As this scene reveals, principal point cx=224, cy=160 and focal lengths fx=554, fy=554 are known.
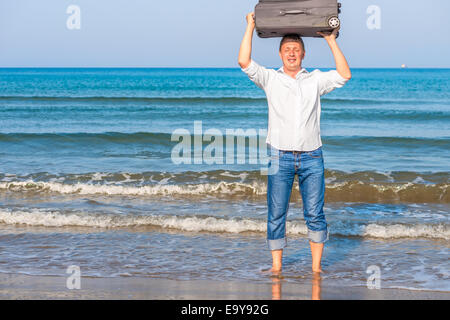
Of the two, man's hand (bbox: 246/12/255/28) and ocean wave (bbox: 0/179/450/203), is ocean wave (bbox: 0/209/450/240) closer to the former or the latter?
ocean wave (bbox: 0/179/450/203)

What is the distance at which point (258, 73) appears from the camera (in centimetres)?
460

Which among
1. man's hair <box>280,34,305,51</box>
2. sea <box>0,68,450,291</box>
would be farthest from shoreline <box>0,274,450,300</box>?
man's hair <box>280,34,305,51</box>

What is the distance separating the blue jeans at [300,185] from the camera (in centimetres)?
467

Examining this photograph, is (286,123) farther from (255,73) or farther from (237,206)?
(237,206)

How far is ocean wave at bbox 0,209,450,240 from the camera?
280 inches

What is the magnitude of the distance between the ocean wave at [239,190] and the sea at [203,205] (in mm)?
23

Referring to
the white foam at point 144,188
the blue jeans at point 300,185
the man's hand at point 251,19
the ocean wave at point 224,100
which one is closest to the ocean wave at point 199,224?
the white foam at point 144,188

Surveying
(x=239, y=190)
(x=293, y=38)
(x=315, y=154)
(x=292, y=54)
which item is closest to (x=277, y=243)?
(x=315, y=154)

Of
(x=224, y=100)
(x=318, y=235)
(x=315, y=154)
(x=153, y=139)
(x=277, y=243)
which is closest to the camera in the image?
(x=315, y=154)

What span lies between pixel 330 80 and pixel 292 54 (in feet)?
1.25

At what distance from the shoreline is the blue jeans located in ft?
1.63

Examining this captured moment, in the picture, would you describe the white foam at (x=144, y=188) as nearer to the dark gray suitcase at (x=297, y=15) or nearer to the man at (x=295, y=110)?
the man at (x=295, y=110)

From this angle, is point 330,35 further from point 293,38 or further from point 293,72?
point 293,72

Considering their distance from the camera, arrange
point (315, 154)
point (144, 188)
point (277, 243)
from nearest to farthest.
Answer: point (315, 154)
point (277, 243)
point (144, 188)
